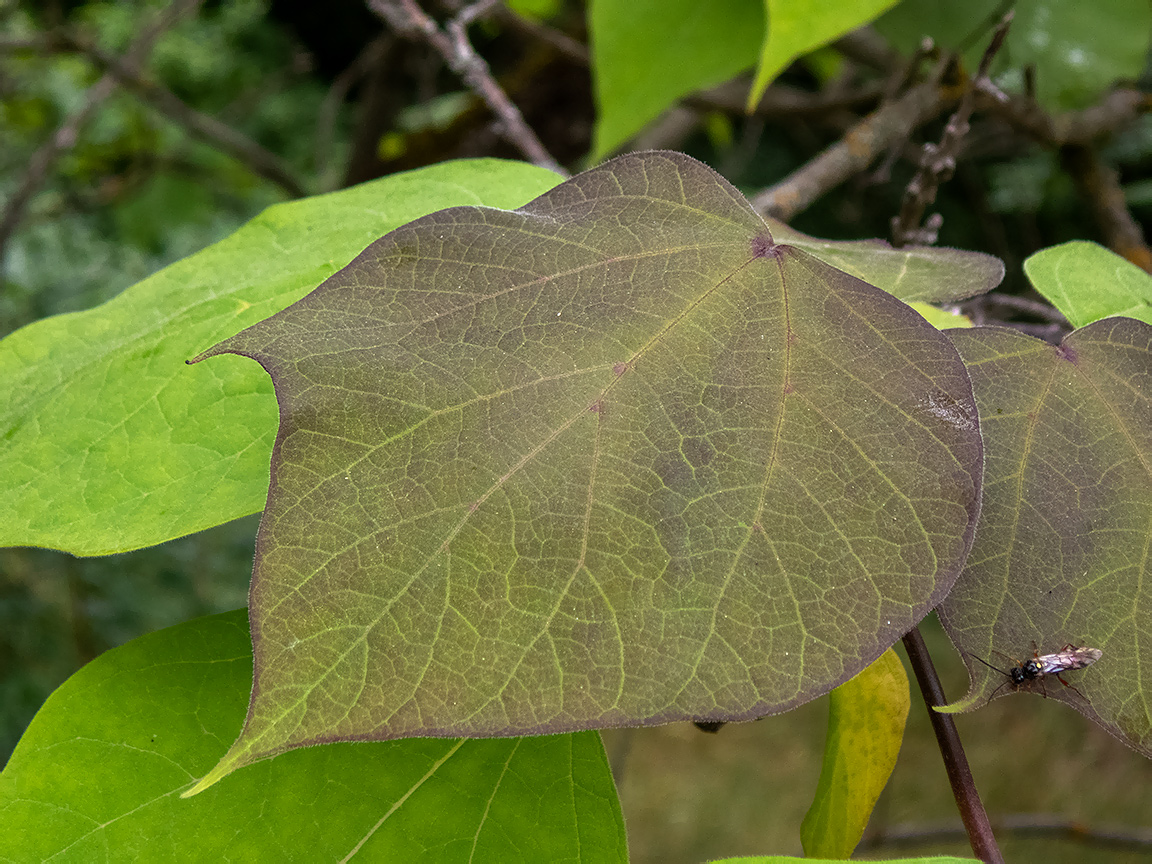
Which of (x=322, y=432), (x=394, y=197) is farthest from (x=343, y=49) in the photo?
(x=322, y=432)

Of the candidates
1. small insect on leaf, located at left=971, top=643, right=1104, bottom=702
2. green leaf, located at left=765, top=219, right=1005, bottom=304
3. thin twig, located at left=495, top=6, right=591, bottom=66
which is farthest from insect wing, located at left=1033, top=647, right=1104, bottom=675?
thin twig, located at left=495, top=6, right=591, bottom=66

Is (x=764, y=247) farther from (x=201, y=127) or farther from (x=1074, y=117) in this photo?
(x=201, y=127)

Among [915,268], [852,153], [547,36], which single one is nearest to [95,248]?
[547,36]

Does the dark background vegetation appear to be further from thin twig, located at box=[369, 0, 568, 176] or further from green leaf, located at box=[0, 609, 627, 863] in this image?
green leaf, located at box=[0, 609, 627, 863]

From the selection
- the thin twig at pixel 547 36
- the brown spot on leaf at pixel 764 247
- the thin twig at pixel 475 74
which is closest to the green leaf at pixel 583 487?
the brown spot on leaf at pixel 764 247

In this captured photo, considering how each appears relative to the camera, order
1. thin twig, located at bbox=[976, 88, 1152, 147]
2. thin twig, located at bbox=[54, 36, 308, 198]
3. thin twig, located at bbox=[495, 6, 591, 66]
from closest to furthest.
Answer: thin twig, located at bbox=[976, 88, 1152, 147] < thin twig, located at bbox=[495, 6, 591, 66] < thin twig, located at bbox=[54, 36, 308, 198]
